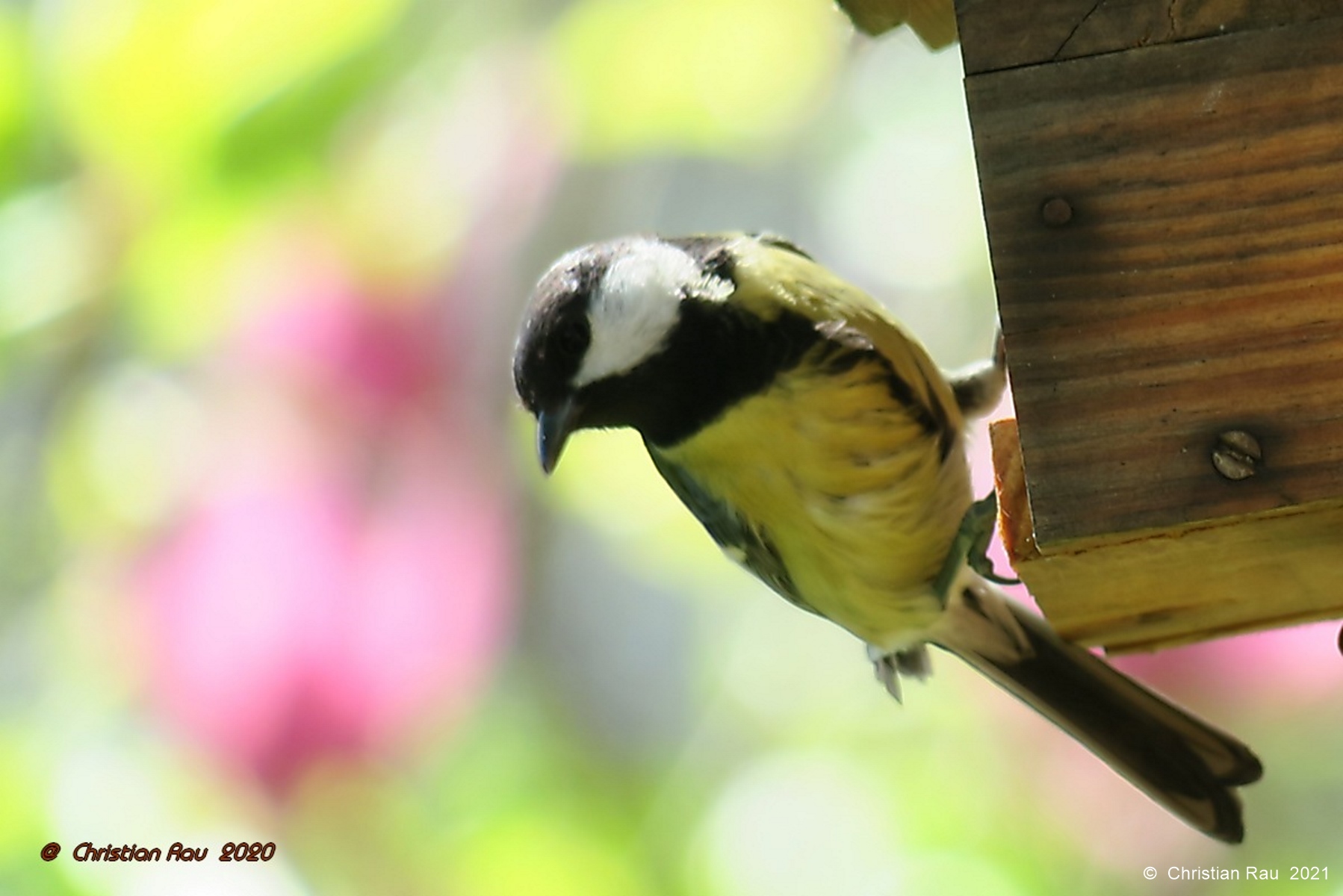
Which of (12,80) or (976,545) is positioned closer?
(976,545)

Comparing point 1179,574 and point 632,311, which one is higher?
point 632,311

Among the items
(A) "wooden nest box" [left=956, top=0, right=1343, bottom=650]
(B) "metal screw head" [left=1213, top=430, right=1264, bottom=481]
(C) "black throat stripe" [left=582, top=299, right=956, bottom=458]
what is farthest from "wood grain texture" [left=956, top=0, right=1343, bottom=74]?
(C) "black throat stripe" [left=582, top=299, right=956, bottom=458]

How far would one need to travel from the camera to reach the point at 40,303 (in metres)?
2.46

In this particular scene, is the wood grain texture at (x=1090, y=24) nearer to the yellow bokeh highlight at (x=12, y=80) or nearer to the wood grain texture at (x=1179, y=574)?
the wood grain texture at (x=1179, y=574)

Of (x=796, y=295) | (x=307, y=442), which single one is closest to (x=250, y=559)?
(x=307, y=442)

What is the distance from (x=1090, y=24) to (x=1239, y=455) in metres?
0.30

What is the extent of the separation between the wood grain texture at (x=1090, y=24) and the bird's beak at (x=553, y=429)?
65 cm

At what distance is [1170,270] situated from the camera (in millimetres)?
1035

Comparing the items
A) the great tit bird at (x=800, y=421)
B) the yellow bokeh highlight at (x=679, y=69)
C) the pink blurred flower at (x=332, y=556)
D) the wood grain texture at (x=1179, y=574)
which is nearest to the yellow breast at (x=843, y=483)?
the great tit bird at (x=800, y=421)

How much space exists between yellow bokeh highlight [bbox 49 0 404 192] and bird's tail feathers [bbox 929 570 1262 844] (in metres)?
1.23

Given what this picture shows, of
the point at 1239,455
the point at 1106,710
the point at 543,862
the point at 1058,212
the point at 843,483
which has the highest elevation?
the point at 1058,212

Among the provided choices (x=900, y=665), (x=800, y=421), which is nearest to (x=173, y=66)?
(x=800, y=421)

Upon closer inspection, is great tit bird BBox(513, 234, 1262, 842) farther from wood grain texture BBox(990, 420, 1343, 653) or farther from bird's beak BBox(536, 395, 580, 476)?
wood grain texture BBox(990, 420, 1343, 653)

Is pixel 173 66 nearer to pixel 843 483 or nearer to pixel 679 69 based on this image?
pixel 679 69
